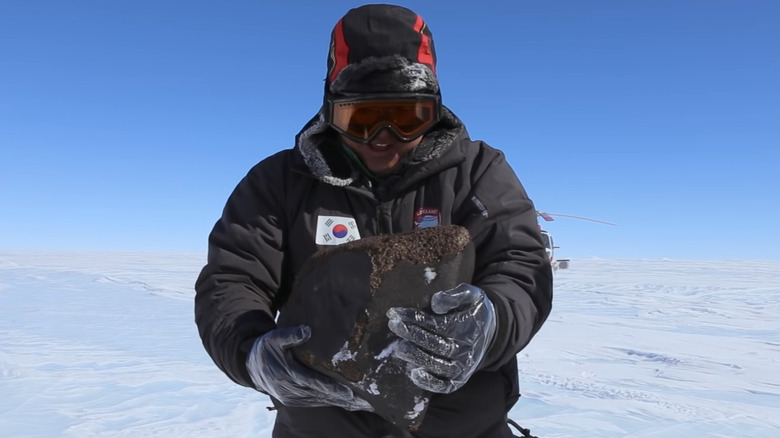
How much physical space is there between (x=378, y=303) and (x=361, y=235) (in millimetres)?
361

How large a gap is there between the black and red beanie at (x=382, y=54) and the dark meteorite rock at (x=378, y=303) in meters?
0.44

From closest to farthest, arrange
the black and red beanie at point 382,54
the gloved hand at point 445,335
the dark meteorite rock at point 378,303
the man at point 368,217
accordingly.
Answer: the gloved hand at point 445,335 → the dark meteorite rock at point 378,303 → the man at point 368,217 → the black and red beanie at point 382,54

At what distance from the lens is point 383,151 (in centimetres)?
161

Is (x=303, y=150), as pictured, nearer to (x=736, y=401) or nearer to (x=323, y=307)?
(x=323, y=307)

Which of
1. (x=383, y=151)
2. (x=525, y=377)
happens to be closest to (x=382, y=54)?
(x=383, y=151)

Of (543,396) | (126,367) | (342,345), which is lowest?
(126,367)

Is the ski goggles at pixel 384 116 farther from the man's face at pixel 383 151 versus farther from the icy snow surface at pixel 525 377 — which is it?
the icy snow surface at pixel 525 377

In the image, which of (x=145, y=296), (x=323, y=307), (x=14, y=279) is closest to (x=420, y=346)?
(x=323, y=307)

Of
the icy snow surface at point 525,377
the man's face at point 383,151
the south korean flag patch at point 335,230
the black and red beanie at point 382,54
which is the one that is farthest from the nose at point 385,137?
the icy snow surface at point 525,377

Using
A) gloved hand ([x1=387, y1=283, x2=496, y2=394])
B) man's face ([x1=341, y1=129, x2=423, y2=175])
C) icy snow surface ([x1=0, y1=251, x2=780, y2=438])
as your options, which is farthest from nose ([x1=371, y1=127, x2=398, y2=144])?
icy snow surface ([x1=0, y1=251, x2=780, y2=438])

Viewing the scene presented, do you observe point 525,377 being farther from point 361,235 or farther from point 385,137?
point 385,137

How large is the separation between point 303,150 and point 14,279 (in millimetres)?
15887

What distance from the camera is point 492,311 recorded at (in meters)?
1.21

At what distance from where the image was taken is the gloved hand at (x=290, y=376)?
127cm
